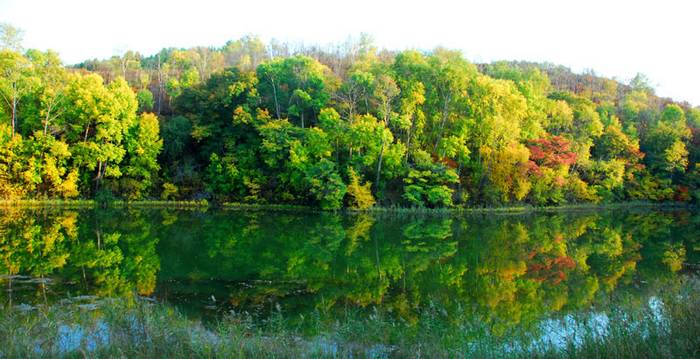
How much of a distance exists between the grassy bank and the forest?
25.5 meters

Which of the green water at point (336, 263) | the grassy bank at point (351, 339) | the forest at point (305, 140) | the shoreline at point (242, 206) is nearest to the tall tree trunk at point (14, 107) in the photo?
the forest at point (305, 140)

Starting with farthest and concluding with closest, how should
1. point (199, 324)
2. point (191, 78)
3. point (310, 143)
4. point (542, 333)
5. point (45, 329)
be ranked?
point (191, 78) < point (310, 143) < point (199, 324) < point (542, 333) < point (45, 329)

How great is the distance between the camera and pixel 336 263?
57.7ft

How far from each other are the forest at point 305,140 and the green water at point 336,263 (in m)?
5.82

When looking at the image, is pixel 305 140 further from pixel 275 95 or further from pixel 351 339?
pixel 351 339

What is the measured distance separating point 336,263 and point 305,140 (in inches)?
808

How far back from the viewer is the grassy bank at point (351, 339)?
663 cm

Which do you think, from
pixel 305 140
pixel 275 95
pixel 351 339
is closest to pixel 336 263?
pixel 351 339

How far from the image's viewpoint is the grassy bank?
21.7 ft

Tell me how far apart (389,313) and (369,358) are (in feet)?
13.3

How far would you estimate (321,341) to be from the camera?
857 cm

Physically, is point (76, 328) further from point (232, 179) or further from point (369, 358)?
point (232, 179)

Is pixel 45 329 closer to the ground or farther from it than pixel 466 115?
closer to the ground

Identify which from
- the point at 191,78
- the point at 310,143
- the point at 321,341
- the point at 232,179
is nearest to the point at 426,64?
the point at 310,143
